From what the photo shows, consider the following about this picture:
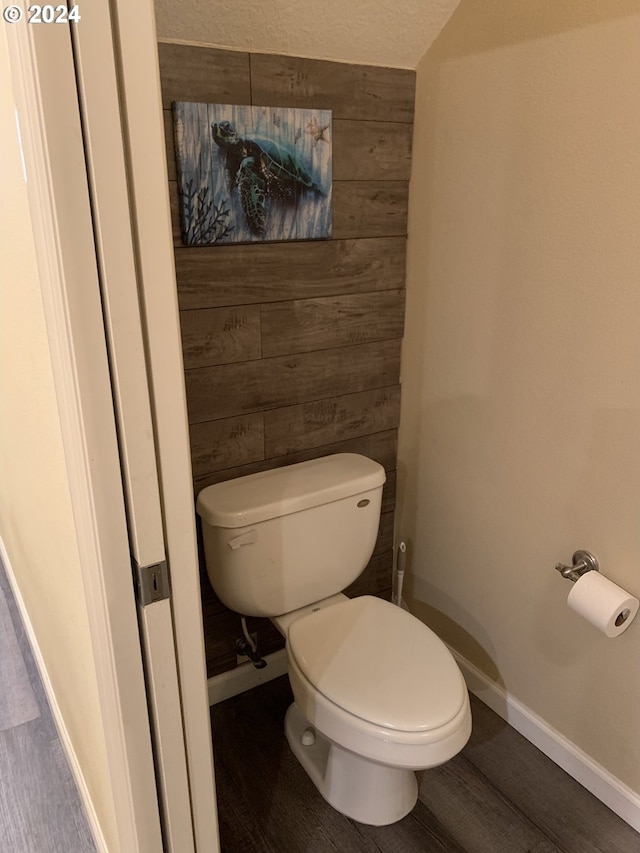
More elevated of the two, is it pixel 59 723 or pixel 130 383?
pixel 130 383

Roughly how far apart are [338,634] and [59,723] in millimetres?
877

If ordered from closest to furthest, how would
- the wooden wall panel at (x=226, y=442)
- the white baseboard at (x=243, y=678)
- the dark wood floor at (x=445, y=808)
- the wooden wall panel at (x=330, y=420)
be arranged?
the dark wood floor at (x=445, y=808) → the wooden wall panel at (x=226, y=442) → the wooden wall panel at (x=330, y=420) → the white baseboard at (x=243, y=678)

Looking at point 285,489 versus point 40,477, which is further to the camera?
point 285,489

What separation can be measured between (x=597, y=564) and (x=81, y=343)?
4.35 feet

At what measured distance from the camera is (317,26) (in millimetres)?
1495

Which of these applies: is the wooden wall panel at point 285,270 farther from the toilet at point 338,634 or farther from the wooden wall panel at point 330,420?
the toilet at point 338,634

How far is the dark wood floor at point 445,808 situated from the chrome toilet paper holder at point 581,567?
0.61 m

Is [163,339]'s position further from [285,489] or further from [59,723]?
[59,723]

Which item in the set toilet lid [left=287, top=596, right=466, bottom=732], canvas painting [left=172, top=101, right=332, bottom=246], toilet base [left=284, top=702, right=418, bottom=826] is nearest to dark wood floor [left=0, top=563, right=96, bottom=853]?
Result: toilet base [left=284, top=702, right=418, bottom=826]

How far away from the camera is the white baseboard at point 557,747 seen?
5.43 ft

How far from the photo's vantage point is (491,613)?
1.93 meters

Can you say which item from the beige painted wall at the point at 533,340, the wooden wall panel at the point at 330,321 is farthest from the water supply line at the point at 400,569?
the wooden wall panel at the point at 330,321

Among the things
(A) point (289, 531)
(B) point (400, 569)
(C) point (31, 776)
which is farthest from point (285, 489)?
(C) point (31, 776)

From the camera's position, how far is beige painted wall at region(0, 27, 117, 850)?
96 cm
